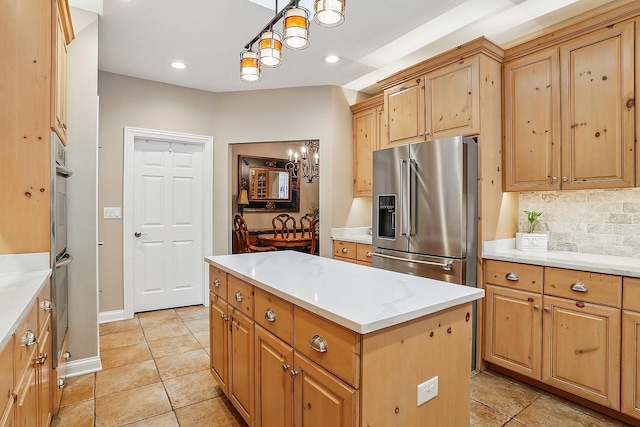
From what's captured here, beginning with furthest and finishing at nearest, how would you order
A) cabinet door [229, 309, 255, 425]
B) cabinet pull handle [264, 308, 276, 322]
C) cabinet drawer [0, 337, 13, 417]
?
cabinet door [229, 309, 255, 425] → cabinet pull handle [264, 308, 276, 322] → cabinet drawer [0, 337, 13, 417]

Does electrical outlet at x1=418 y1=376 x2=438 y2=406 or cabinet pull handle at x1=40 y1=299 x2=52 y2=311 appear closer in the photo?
electrical outlet at x1=418 y1=376 x2=438 y2=406

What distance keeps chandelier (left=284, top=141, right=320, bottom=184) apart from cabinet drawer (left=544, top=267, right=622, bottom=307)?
14.2ft

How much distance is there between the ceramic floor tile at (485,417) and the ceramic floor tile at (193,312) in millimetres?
2899

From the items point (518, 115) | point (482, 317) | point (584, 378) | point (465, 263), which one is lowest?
point (584, 378)

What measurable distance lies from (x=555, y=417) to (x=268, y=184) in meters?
5.16

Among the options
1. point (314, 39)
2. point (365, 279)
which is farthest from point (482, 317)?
point (314, 39)

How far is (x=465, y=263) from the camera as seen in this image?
2.61 meters

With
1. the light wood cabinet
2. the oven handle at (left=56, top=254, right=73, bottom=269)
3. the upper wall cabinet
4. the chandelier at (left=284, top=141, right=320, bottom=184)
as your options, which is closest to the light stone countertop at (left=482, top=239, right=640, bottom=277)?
the upper wall cabinet

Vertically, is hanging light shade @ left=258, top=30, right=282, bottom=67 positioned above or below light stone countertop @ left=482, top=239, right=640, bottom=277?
above

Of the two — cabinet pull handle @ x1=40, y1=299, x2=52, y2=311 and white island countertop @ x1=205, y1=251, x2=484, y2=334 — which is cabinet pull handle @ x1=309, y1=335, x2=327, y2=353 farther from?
cabinet pull handle @ x1=40, y1=299, x2=52, y2=311

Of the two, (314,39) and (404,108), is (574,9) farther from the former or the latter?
(314,39)

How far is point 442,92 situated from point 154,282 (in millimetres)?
3743

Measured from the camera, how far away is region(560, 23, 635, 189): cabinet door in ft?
7.17

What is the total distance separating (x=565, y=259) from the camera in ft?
7.58
